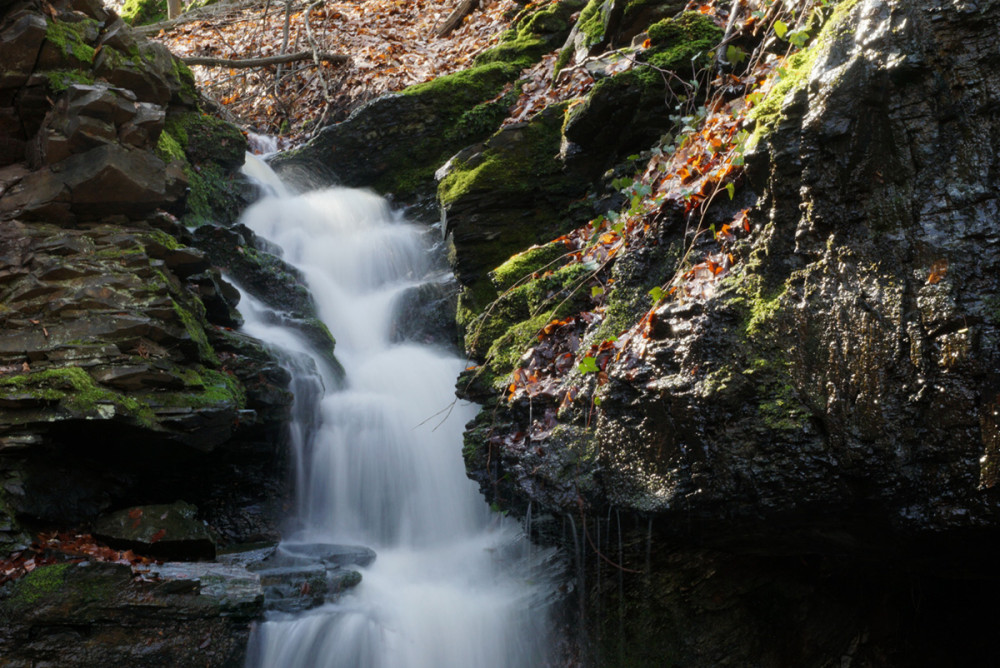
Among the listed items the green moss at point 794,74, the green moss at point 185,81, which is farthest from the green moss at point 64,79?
the green moss at point 794,74

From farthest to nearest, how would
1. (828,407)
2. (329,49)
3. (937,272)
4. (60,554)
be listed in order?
(329,49)
(60,554)
(828,407)
(937,272)

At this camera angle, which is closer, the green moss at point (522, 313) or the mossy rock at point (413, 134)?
the green moss at point (522, 313)

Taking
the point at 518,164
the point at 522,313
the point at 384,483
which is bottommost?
the point at 384,483

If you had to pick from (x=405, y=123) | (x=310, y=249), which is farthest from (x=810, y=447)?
(x=405, y=123)

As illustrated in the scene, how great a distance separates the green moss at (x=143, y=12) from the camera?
17125mm

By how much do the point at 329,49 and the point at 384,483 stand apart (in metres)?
10.2

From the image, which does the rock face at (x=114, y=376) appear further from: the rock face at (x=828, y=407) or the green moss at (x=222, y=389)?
the rock face at (x=828, y=407)

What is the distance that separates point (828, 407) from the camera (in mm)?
2799

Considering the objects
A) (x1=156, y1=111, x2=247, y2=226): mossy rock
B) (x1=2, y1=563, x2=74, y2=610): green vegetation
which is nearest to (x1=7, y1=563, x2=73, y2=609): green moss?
(x1=2, y1=563, x2=74, y2=610): green vegetation

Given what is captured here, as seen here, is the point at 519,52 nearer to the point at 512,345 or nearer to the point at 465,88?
the point at 465,88

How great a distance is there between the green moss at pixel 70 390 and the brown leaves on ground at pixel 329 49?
8492mm

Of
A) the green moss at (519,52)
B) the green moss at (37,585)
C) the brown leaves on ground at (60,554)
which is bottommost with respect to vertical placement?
the green moss at (37,585)

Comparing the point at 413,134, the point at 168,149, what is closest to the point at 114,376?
the point at 168,149

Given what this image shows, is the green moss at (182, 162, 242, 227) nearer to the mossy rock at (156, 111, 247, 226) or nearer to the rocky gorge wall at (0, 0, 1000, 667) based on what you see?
the mossy rock at (156, 111, 247, 226)
